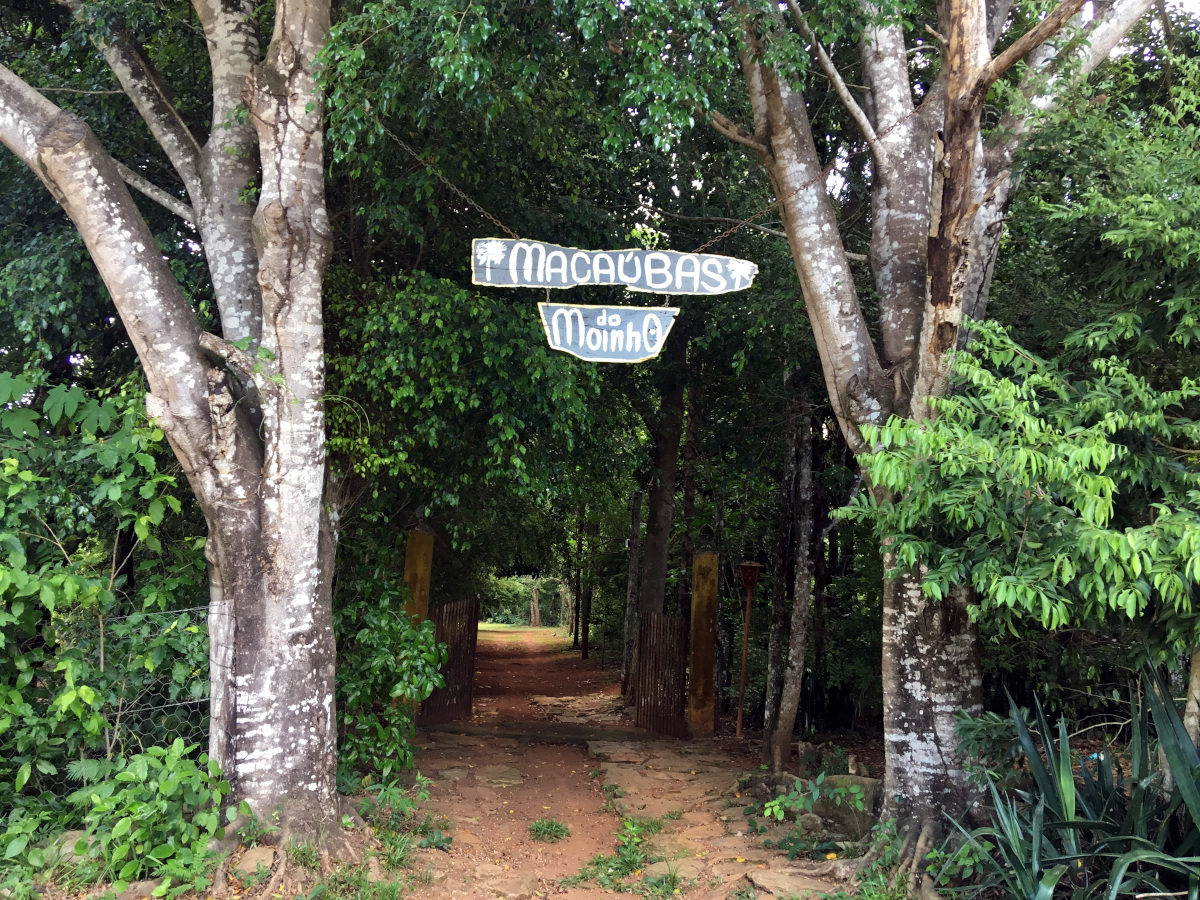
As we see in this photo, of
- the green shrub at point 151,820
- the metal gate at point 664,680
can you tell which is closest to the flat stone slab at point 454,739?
the metal gate at point 664,680

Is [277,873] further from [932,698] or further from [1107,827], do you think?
[1107,827]

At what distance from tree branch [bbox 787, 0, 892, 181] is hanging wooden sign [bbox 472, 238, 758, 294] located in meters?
1.15

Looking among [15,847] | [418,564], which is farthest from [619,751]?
[15,847]

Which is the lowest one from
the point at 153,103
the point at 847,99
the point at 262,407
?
the point at 262,407

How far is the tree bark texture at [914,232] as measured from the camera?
4480 millimetres

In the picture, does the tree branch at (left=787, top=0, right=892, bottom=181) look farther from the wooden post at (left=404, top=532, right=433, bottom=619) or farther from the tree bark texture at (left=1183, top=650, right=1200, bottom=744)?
the wooden post at (left=404, top=532, right=433, bottom=619)

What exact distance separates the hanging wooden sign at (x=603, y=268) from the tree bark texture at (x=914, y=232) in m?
0.58

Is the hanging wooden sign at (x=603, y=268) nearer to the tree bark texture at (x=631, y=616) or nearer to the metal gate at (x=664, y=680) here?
the metal gate at (x=664, y=680)

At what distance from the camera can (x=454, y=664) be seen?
9.96 metres

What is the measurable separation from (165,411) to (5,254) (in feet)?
10.7

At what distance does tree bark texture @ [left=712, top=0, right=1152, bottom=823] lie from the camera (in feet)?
14.7

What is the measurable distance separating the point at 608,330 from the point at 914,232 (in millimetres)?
2062

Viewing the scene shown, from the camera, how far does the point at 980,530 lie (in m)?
4.00

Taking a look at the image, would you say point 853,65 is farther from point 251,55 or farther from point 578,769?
point 578,769
